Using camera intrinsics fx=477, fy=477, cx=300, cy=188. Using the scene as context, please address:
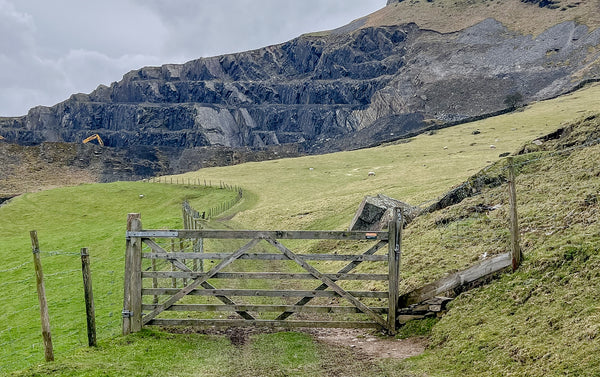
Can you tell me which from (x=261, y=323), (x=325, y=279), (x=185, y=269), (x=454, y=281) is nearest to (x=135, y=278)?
(x=185, y=269)

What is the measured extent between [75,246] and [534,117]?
356 feet

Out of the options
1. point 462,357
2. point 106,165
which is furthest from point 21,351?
point 106,165

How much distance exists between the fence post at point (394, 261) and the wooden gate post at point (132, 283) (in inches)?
263

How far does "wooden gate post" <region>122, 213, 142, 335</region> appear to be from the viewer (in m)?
12.5

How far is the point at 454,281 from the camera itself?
13.2 m

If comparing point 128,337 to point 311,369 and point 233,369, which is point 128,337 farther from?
point 311,369

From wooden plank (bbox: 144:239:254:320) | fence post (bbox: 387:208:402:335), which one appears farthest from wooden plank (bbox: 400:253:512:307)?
wooden plank (bbox: 144:239:254:320)

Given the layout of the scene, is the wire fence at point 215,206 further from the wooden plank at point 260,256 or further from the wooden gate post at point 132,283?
the wooden plank at point 260,256

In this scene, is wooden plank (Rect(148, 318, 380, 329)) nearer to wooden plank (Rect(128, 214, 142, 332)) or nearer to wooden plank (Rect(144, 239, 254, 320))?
wooden plank (Rect(144, 239, 254, 320))

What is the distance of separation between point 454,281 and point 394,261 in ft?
6.02

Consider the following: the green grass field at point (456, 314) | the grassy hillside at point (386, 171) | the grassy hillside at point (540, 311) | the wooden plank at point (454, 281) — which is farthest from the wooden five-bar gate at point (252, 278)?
the grassy hillside at point (386, 171)

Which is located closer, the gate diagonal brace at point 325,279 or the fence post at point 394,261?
the gate diagonal brace at point 325,279

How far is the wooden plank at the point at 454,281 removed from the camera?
12.6 metres

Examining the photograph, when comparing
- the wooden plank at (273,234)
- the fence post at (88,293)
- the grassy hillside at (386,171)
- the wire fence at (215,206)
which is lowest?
the wire fence at (215,206)
